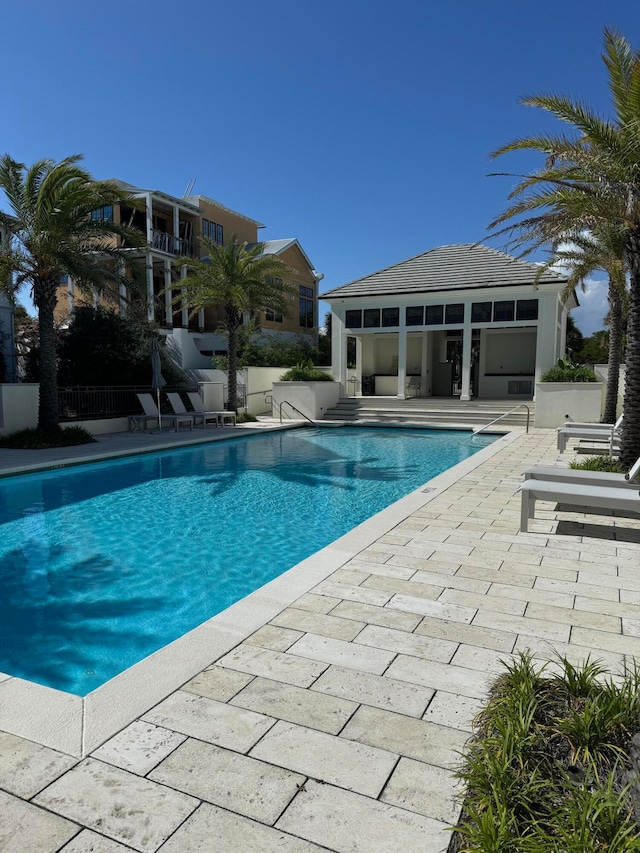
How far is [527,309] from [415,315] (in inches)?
178

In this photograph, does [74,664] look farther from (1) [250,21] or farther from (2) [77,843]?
(1) [250,21]

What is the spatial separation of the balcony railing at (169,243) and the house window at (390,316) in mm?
12929

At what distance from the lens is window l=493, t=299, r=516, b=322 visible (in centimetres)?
2174

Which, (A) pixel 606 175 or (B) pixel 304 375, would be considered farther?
(B) pixel 304 375

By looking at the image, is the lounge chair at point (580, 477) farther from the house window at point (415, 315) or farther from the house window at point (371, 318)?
the house window at point (371, 318)

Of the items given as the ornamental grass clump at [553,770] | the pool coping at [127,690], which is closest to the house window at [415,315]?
the pool coping at [127,690]

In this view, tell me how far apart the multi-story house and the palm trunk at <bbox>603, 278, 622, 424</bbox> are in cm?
1551

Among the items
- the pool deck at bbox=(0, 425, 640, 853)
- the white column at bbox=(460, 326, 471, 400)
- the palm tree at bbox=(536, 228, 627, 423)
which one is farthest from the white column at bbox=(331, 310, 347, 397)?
the pool deck at bbox=(0, 425, 640, 853)

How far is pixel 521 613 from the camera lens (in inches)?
159

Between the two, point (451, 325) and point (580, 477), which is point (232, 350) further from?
point (580, 477)

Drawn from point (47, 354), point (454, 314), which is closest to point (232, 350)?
point (47, 354)

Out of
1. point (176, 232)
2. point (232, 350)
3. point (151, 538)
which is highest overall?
point (176, 232)

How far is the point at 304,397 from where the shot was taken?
73.6ft

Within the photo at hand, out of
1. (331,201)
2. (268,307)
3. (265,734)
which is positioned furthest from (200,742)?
(331,201)
